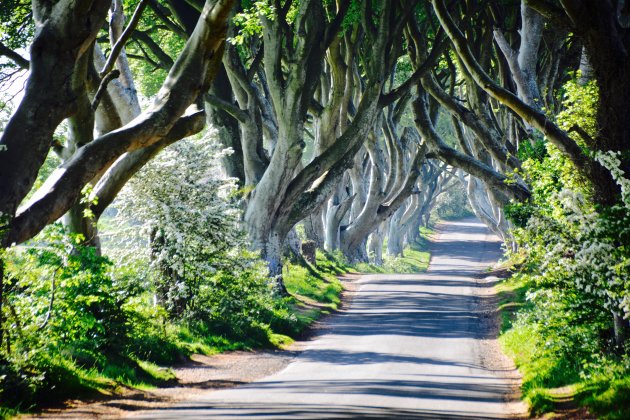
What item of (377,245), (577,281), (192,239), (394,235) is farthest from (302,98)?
(394,235)

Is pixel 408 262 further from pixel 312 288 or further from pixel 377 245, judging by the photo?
pixel 312 288

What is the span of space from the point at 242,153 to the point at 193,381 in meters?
13.2

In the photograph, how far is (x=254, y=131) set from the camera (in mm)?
23875

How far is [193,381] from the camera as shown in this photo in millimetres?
12914

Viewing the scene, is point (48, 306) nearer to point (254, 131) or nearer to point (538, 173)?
point (538, 173)

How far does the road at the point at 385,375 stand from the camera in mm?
10000

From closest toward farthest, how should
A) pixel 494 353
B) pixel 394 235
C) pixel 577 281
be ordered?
pixel 577 281 < pixel 494 353 < pixel 394 235

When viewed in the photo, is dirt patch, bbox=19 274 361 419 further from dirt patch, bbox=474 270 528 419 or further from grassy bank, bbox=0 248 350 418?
dirt patch, bbox=474 270 528 419

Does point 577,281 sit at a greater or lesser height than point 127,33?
lesser

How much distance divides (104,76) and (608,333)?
25.8ft

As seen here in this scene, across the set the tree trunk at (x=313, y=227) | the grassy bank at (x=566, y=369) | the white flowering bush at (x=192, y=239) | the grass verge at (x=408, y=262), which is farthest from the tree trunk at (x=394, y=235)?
the grassy bank at (x=566, y=369)

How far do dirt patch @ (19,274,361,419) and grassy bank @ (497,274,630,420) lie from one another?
4.28 m

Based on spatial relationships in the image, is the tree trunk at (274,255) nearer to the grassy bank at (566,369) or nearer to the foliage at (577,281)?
the grassy bank at (566,369)

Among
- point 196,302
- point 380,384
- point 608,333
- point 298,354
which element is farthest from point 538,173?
point 196,302
